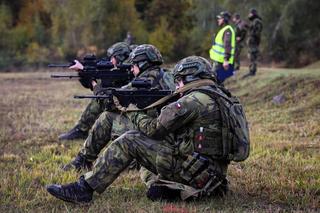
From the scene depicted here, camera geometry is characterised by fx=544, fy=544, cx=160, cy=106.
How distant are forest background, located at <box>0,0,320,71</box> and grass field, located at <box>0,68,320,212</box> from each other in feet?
75.3

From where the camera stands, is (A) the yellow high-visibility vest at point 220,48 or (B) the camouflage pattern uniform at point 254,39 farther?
(B) the camouflage pattern uniform at point 254,39

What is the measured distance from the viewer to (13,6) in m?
44.0

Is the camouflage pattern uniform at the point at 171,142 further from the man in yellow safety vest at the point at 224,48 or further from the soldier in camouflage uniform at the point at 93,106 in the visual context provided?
the man in yellow safety vest at the point at 224,48

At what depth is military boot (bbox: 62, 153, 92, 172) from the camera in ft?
22.0

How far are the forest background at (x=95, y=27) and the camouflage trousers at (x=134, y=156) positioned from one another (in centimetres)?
3052

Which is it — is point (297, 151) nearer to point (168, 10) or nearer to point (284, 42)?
point (284, 42)

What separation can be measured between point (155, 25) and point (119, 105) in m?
34.9

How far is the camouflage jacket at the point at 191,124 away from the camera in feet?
15.9

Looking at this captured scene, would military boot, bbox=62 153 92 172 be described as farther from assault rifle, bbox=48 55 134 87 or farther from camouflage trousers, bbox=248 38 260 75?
camouflage trousers, bbox=248 38 260 75

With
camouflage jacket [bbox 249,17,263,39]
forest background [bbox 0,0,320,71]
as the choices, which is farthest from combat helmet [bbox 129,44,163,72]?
forest background [bbox 0,0,320,71]

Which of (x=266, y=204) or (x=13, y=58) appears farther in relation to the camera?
(x=13, y=58)

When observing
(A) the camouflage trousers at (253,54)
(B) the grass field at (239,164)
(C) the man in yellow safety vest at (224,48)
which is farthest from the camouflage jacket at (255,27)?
(C) the man in yellow safety vest at (224,48)

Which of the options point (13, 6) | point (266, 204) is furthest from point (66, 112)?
point (13, 6)

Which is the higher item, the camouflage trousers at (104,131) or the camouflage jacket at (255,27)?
the camouflage trousers at (104,131)
